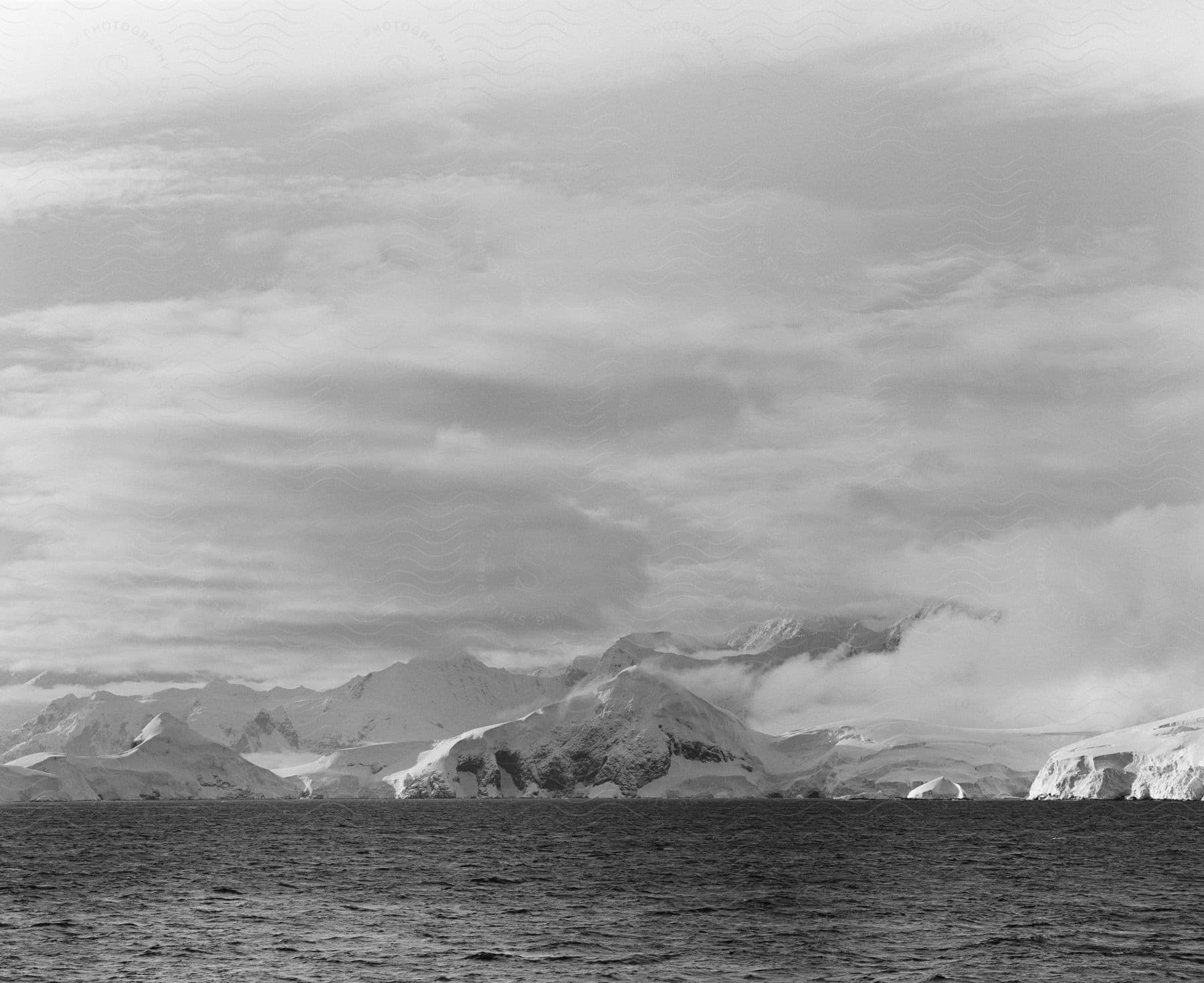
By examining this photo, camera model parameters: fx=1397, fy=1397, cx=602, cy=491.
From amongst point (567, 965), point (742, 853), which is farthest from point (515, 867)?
point (567, 965)

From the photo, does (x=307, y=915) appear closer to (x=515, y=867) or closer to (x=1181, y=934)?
(x=515, y=867)

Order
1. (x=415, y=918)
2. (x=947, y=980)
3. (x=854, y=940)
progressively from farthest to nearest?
1. (x=415, y=918)
2. (x=854, y=940)
3. (x=947, y=980)

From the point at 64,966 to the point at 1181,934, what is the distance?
76.9 metres

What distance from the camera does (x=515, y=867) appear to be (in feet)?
545

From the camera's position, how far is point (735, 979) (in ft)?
270

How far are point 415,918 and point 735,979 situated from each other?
36.0 m

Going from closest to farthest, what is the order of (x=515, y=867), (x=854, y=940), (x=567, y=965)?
(x=567, y=965), (x=854, y=940), (x=515, y=867)

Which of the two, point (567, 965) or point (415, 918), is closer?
point (567, 965)

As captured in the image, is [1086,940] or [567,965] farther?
[1086,940]

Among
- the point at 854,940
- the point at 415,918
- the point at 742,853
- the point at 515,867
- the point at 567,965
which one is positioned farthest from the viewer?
the point at 742,853

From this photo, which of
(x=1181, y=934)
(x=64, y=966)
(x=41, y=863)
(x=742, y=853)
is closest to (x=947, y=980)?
(x=1181, y=934)

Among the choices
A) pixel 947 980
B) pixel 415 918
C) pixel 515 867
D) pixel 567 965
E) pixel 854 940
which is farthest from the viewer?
pixel 515 867

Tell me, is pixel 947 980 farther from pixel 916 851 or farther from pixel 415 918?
pixel 916 851

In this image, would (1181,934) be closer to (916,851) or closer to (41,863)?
(916,851)
